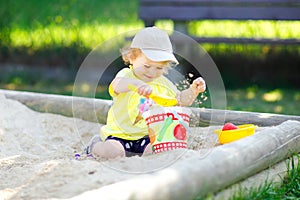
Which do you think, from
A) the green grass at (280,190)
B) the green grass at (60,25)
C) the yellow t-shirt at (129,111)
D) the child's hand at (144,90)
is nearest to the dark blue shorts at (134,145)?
the yellow t-shirt at (129,111)

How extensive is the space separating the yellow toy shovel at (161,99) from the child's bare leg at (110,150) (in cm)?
26

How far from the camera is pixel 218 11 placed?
20.8 feet

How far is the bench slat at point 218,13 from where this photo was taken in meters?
6.22

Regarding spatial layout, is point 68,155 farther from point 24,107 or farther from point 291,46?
point 291,46

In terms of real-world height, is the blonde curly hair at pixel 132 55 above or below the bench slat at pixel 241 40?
below

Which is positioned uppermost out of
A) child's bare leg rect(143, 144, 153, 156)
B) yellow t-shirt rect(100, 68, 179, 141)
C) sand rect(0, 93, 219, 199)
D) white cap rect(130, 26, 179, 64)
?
white cap rect(130, 26, 179, 64)

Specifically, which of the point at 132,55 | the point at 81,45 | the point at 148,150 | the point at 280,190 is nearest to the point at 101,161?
the point at 148,150

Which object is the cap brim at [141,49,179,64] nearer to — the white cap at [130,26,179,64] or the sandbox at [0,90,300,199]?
the white cap at [130,26,179,64]

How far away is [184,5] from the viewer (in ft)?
21.0

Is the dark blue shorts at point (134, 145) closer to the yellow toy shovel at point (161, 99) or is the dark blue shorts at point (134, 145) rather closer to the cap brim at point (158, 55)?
the yellow toy shovel at point (161, 99)

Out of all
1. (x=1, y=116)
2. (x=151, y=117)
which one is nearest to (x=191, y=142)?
(x=151, y=117)

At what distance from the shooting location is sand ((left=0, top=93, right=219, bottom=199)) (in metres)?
2.50

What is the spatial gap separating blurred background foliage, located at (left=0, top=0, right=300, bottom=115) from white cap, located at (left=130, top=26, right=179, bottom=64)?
10.8ft

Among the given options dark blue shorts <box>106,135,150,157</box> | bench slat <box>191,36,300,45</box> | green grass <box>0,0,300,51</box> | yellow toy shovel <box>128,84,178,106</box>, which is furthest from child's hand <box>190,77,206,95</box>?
green grass <box>0,0,300,51</box>
